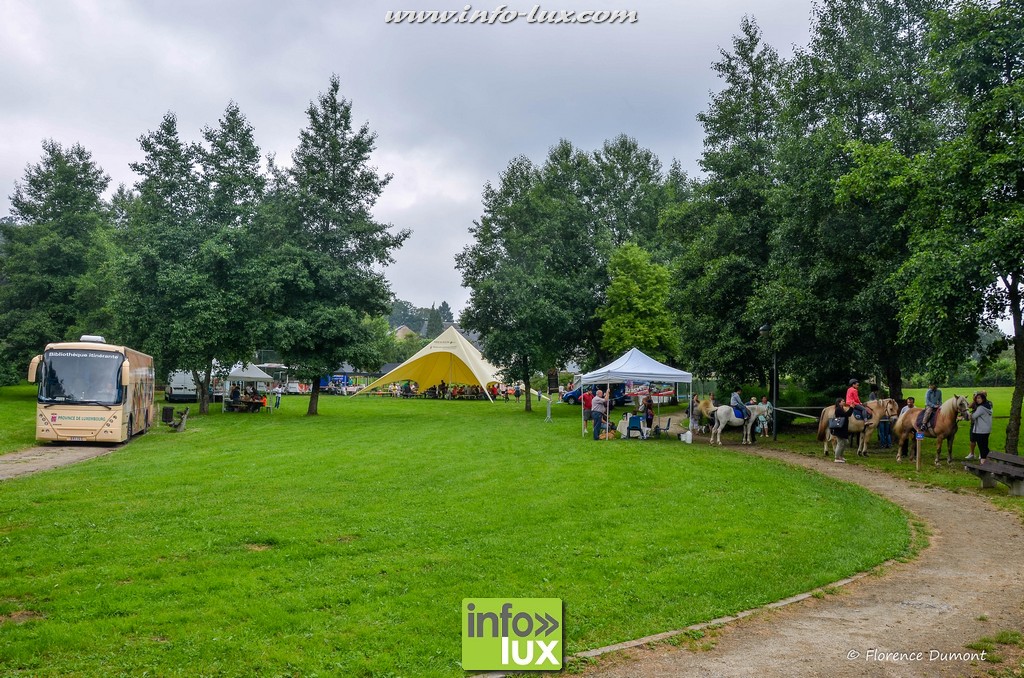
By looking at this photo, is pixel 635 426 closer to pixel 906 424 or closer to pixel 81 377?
pixel 906 424

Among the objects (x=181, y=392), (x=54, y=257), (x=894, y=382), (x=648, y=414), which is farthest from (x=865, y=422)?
(x=54, y=257)

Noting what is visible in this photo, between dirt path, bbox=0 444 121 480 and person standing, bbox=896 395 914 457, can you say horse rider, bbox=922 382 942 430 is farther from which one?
dirt path, bbox=0 444 121 480

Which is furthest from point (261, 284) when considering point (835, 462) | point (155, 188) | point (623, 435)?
point (835, 462)

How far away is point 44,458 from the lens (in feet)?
58.9

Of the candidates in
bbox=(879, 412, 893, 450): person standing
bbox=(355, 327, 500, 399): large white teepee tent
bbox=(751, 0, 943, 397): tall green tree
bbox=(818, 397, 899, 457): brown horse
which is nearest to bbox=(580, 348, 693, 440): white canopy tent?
bbox=(751, 0, 943, 397): tall green tree

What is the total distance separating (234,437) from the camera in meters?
22.5

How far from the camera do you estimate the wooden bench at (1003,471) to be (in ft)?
40.8

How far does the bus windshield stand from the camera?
20.7 metres

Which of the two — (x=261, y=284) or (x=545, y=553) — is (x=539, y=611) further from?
(x=261, y=284)

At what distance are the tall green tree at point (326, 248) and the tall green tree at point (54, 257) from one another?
16.9 m

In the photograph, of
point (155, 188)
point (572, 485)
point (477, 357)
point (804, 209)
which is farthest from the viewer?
point (477, 357)

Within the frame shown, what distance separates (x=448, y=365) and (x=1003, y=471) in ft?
152

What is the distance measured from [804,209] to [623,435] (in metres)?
8.68

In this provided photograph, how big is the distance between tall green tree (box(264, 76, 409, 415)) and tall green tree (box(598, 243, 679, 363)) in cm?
1206
